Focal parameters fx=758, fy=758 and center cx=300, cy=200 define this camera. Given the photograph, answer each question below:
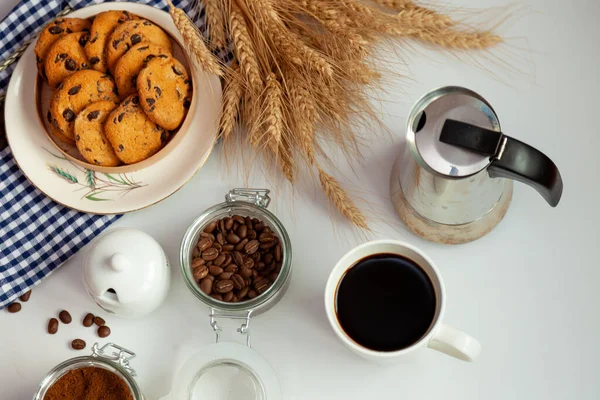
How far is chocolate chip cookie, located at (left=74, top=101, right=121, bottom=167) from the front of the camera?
125 centimetres

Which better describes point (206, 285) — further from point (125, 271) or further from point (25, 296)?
point (25, 296)

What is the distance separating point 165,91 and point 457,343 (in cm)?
62

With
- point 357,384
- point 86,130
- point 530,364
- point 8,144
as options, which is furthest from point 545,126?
point 8,144

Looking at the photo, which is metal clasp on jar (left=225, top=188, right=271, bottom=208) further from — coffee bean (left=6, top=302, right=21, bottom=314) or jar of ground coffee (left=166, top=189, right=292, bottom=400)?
coffee bean (left=6, top=302, right=21, bottom=314)

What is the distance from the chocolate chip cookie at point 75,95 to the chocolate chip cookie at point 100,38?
1.0 inches

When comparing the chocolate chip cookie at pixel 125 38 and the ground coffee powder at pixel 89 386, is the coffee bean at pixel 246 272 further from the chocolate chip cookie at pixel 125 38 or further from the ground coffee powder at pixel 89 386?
the chocolate chip cookie at pixel 125 38

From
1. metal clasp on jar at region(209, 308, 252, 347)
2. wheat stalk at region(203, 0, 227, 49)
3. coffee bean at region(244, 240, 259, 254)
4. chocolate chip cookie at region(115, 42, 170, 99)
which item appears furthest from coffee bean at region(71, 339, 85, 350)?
wheat stalk at region(203, 0, 227, 49)

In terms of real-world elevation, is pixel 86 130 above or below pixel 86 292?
above

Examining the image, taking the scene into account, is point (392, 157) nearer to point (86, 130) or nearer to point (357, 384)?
point (357, 384)

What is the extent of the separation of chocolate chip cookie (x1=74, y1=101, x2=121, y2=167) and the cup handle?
0.62 m

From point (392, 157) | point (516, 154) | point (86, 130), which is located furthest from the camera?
point (392, 157)

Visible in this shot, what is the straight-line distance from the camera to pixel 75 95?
126cm

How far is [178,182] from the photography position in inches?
52.5

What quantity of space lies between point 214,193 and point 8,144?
0.38 meters
